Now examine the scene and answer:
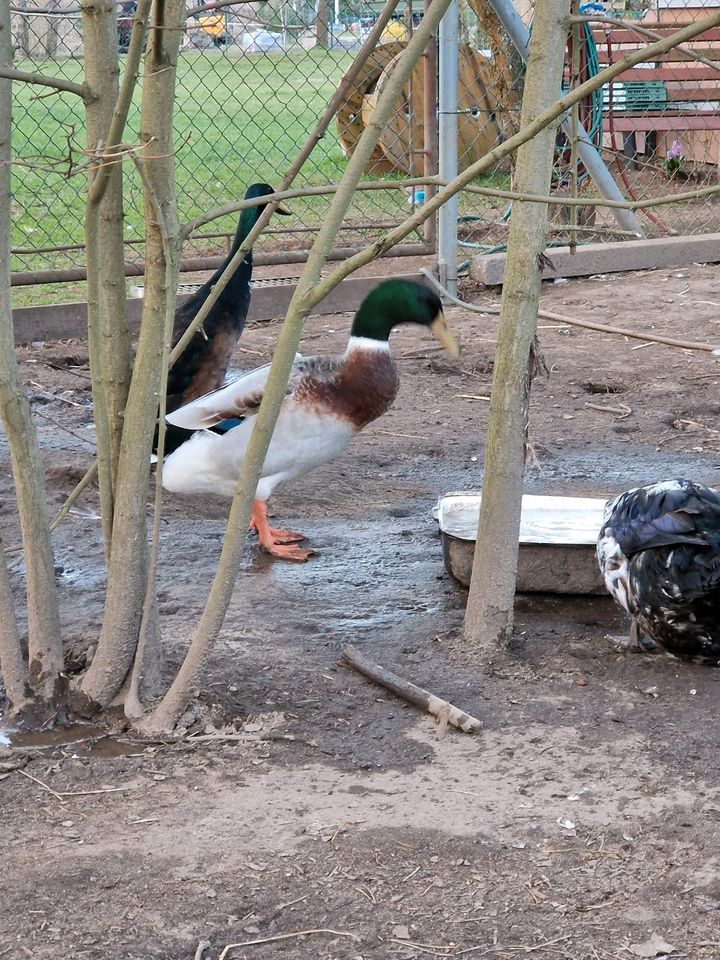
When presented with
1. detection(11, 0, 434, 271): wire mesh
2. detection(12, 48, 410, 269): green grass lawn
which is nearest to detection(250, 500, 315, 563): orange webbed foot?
detection(11, 0, 434, 271): wire mesh

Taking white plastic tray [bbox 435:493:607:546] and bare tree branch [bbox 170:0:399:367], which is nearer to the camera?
bare tree branch [bbox 170:0:399:367]

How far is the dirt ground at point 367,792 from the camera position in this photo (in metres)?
2.09

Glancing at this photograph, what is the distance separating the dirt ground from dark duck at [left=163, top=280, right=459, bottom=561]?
0.64 ft

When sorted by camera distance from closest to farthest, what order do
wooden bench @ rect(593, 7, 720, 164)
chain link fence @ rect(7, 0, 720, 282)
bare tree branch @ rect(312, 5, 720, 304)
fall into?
1. bare tree branch @ rect(312, 5, 720, 304)
2. chain link fence @ rect(7, 0, 720, 282)
3. wooden bench @ rect(593, 7, 720, 164)

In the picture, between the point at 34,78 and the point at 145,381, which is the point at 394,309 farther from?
the point at 34,78

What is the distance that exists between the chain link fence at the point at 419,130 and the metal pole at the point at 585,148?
155 mm

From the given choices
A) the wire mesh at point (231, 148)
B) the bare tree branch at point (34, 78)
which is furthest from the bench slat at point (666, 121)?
the bare tree branch at point (34, 78)

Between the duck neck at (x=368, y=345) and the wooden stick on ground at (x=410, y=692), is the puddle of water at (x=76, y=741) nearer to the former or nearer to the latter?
the wooden stick on ground at (x=410, y=692)

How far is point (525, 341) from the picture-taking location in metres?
3.04

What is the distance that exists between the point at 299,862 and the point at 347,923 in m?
0.19

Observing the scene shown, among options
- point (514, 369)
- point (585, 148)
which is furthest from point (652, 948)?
point (585, 148)

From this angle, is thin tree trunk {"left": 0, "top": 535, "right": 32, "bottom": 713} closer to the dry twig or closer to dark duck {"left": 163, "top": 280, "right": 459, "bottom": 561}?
the dry twig

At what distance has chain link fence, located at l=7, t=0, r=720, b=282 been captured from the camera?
26.7ft

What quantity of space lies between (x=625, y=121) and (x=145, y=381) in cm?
937
